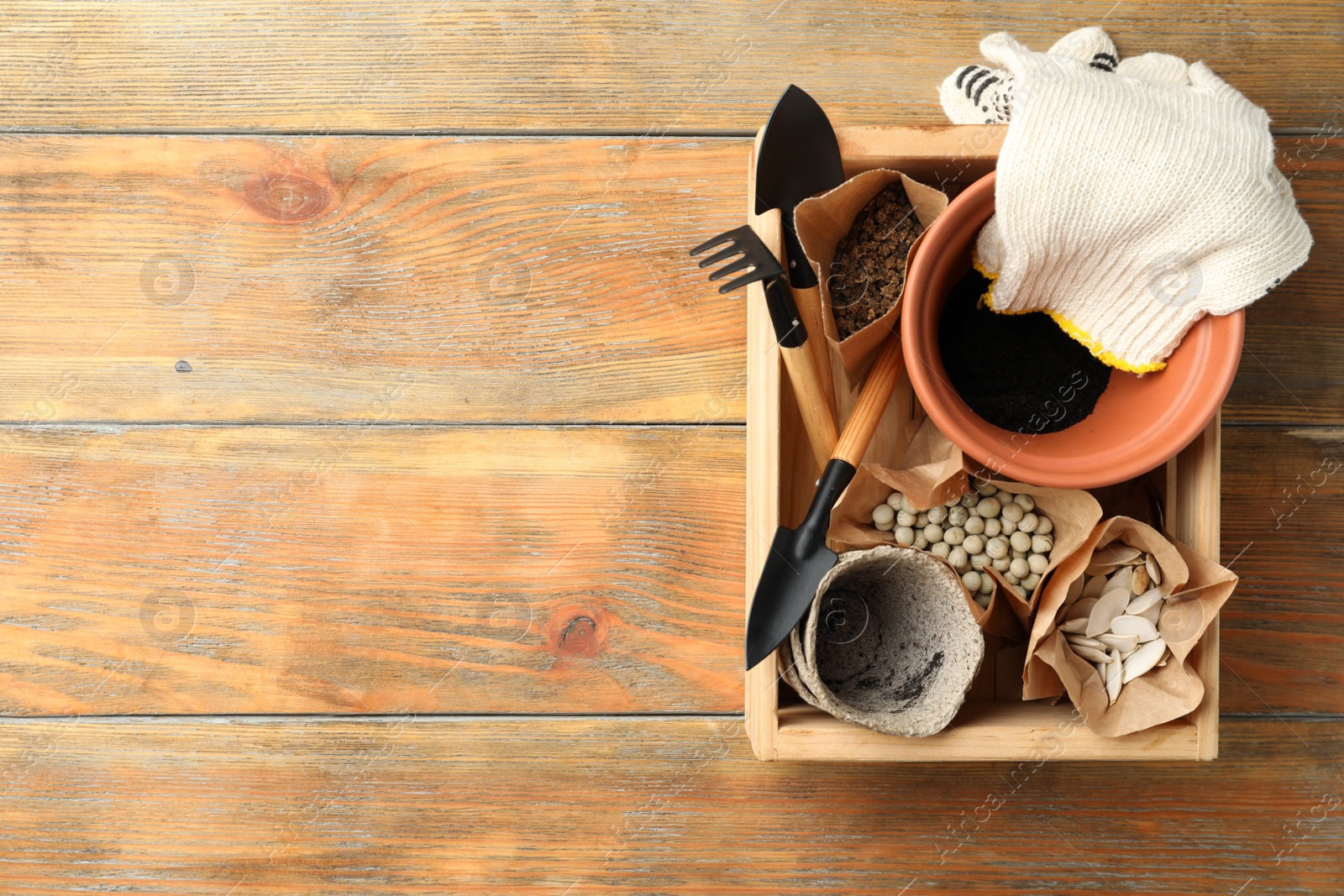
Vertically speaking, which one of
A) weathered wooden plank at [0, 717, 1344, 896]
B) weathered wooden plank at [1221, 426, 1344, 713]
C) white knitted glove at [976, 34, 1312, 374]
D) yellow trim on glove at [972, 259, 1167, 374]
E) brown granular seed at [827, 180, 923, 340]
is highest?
white knitted glove at [976, 34, 1312, 374]

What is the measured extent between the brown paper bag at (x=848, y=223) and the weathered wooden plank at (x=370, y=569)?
0.19 m

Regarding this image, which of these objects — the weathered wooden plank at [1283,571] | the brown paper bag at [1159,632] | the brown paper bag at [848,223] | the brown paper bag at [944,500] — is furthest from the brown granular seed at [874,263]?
the weathered wooden plank at [1283,571]

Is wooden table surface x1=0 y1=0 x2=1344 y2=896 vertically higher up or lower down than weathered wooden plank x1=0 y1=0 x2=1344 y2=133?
lower down

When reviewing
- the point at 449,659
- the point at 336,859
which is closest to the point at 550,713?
the point at 449,659

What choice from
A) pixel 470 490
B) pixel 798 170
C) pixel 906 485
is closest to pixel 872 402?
pixel 906 485

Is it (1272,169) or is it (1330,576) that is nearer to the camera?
(1272,169)

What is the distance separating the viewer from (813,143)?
599 millimetres

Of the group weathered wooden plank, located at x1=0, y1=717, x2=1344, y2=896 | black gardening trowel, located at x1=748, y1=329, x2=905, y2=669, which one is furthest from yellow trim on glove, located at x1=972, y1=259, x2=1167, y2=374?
weathered wooden plank, located at x1=0, y1=717, x2=1344, y2=896

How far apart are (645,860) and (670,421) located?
386mm

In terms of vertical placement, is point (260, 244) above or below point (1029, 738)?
above

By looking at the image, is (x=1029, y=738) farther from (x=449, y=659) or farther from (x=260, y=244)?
(x=260, y=244)

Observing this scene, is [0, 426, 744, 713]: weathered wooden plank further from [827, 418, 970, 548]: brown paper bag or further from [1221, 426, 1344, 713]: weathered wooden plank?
[1221, 426, 1344, 713]: weathered wooden plank

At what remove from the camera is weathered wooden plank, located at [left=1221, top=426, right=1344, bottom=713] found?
75 cm

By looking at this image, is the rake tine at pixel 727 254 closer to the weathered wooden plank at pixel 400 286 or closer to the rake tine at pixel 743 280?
the rake tine at pixel 743 280
